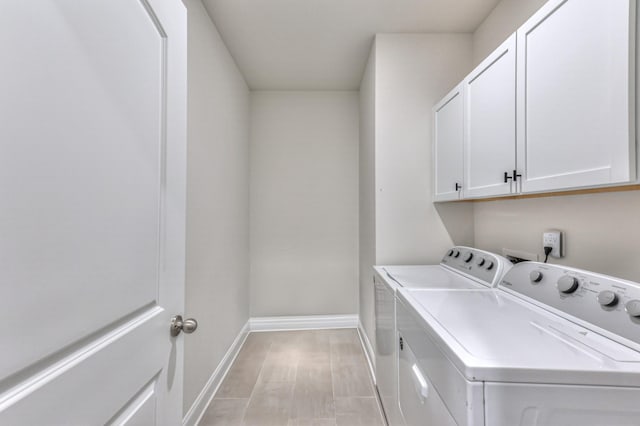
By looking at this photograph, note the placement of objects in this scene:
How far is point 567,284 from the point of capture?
1.04 meters

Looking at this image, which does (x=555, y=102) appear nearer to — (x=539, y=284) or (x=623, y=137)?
(x=623, y=137)

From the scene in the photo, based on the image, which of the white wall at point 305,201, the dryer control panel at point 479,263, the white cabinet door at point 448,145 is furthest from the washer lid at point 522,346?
the white wall at point 305,201

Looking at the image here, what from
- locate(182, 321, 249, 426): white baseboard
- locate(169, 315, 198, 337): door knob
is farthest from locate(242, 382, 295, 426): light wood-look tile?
locate(169, 315, 198, 337): door knob

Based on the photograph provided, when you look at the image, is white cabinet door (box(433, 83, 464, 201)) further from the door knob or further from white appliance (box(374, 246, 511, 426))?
the door knob

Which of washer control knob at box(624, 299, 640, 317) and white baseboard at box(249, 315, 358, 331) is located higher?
washer control knob at box(624, 299, 640, 317)

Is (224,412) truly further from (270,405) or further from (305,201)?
(305,201)

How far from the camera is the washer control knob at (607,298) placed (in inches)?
34.6

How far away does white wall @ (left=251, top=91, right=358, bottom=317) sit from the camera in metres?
3.17

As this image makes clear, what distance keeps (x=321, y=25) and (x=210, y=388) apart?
262cm

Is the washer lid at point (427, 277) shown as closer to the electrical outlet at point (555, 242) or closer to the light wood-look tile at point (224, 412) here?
the electrical outlet at point (555, 242)

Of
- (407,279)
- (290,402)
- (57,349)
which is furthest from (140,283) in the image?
(290,402)

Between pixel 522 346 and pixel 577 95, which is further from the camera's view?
pixel 577 95

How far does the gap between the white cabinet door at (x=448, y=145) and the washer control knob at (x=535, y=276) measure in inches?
25.5

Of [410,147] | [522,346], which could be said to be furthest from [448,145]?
[522,346]
